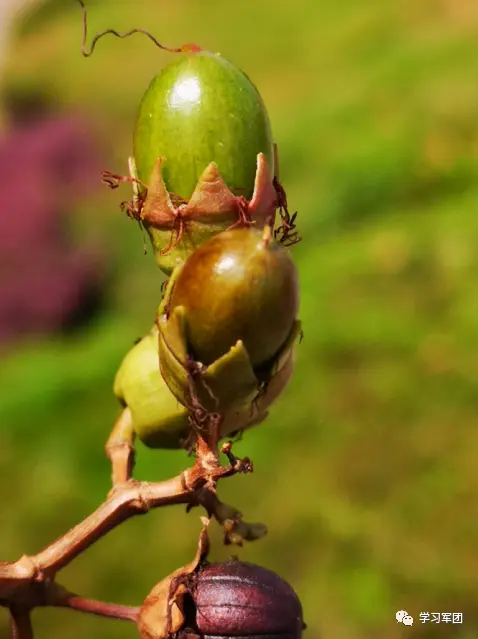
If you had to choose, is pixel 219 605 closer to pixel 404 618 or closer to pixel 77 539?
pixel 77 539

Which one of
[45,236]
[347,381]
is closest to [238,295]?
[347,381]

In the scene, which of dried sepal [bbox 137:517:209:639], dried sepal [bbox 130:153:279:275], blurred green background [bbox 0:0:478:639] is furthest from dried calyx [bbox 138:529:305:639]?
blurred green background [bbox 0:0:478:639]

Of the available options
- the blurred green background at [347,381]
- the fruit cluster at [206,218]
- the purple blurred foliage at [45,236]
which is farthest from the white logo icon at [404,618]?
the purple blurred foliage at [45,236]

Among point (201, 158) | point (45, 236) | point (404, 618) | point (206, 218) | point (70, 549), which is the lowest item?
point (404, 618)

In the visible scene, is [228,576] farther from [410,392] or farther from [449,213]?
[449,213]

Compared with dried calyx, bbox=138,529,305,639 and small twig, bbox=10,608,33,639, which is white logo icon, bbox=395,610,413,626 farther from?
small twig, bbox=10,608,33,639

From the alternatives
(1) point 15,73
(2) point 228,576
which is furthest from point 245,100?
(1) point 15,73

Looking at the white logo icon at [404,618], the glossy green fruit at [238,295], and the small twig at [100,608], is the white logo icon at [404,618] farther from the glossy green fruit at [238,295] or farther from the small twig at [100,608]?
the glossy green fruit at [238,295]
